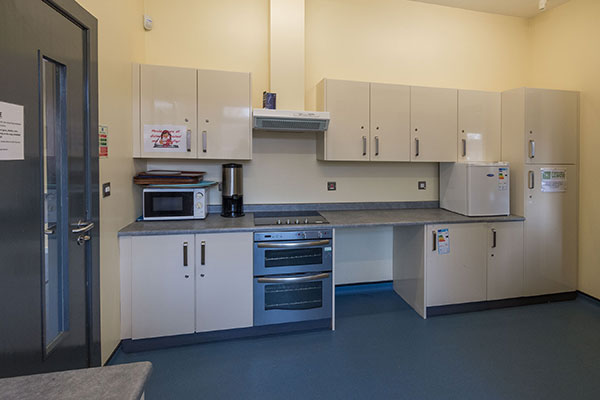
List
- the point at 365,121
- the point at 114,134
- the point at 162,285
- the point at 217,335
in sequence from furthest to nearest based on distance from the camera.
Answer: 1. the point at 365,121
2. the point at 217,335
3. the point at 162,285
4. the point at 114,134

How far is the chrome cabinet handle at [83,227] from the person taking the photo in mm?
1668

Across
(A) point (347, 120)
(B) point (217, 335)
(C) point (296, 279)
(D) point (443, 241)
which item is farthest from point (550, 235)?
(B) point (217, 335)

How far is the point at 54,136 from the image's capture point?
1498mm

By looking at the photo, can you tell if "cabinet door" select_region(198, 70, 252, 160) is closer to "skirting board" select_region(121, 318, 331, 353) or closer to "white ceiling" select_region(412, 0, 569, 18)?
"skirting board" select_region(121, 318, 331, 353)

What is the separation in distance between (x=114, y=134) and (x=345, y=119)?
195 centimetres

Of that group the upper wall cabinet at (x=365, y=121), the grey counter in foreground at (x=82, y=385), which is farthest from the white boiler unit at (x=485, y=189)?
the grey counter in foreground at (x=82, y=385)

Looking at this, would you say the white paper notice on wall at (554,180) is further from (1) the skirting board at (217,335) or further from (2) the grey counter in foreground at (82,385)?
(2) the grey counter in foreground at (82,385)

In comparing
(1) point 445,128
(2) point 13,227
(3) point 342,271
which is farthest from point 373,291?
(2) point 13,227

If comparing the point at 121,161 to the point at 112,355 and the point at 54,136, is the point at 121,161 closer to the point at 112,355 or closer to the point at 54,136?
the point at 54,136

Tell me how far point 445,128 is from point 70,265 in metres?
3.33

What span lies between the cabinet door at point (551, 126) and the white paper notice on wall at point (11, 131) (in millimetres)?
3852

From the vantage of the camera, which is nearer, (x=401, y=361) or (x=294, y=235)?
(x=401, y=361)

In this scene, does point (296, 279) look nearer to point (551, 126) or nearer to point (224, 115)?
point (224, 115)

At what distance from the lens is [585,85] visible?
10.2ft
